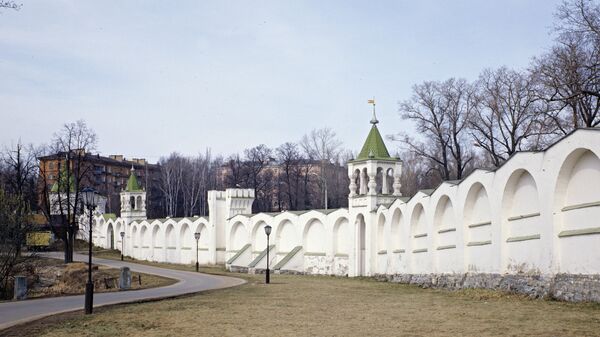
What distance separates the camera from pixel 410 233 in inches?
1190

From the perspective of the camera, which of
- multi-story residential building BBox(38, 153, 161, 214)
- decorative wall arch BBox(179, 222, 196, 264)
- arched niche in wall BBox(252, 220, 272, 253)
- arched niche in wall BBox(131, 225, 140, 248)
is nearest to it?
arched niche in wall BBox(252, 220, 272, 253)

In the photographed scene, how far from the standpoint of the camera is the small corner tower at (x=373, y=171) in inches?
1377

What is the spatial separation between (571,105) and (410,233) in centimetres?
1283

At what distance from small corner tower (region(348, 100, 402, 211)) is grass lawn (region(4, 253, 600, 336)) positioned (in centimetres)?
1368

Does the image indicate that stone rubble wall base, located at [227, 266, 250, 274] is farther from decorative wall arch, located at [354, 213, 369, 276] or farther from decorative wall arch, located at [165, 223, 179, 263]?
decorative wall arch, located at [165, 223, 179, 263]

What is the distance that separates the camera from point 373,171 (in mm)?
35500

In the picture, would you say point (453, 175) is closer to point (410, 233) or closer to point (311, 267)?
point (311, 267)

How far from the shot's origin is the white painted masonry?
1792 cm

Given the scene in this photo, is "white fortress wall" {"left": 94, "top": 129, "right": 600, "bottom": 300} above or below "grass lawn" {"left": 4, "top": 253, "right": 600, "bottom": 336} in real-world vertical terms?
above

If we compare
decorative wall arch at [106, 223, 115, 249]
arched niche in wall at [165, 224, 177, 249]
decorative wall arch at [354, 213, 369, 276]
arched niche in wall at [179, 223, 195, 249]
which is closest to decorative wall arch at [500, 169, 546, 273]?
decorative wall arch at [354, 213, 369, 276]

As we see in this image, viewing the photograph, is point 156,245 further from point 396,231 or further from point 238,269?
point 396,231

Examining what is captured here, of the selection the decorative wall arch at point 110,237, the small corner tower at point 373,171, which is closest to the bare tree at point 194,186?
the decorative wall arch at point 110,237

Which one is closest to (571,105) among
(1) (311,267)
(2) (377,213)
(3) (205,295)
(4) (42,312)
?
(2) (377,213)

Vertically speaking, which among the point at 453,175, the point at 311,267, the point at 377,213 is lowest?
the point at 311,267
